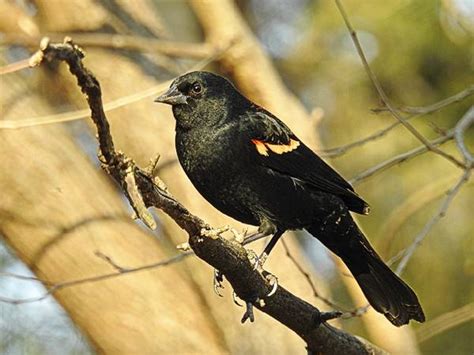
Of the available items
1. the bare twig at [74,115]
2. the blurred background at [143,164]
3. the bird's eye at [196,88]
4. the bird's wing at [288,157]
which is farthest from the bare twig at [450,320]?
the bird's eye at [196,88]

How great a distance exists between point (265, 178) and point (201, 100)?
1.17 feet

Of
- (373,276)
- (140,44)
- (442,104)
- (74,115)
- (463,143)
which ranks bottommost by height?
(373,276)

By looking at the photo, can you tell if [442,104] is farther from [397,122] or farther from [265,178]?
[265,178]

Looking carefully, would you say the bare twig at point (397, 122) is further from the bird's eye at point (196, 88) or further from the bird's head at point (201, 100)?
the bird's eye at point (196, 88)

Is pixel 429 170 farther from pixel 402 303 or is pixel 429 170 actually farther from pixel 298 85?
pixel 402 303

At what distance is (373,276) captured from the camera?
12.3ft

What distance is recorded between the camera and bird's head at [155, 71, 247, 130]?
135 inches

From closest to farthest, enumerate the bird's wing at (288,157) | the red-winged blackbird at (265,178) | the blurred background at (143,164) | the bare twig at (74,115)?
the red-winged blackbird at (265,178)
the bird's wing at (288,157)
the bare twig at (74,115)
the blurred background at (143,164)

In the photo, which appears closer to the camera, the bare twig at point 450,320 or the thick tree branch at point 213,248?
the thick tree branch at point 213,248

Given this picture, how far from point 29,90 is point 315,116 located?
157 cm

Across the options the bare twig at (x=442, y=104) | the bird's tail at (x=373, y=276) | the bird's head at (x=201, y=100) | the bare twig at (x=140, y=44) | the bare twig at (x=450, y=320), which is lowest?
the bare twig at (x=450, y=320)

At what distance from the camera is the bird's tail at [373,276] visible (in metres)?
3.68

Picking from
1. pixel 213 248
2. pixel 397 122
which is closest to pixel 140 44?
pixel 397 122

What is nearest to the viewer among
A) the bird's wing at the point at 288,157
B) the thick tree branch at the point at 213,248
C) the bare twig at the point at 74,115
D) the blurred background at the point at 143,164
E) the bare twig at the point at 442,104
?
the thick tree branch at the point at 213,248
